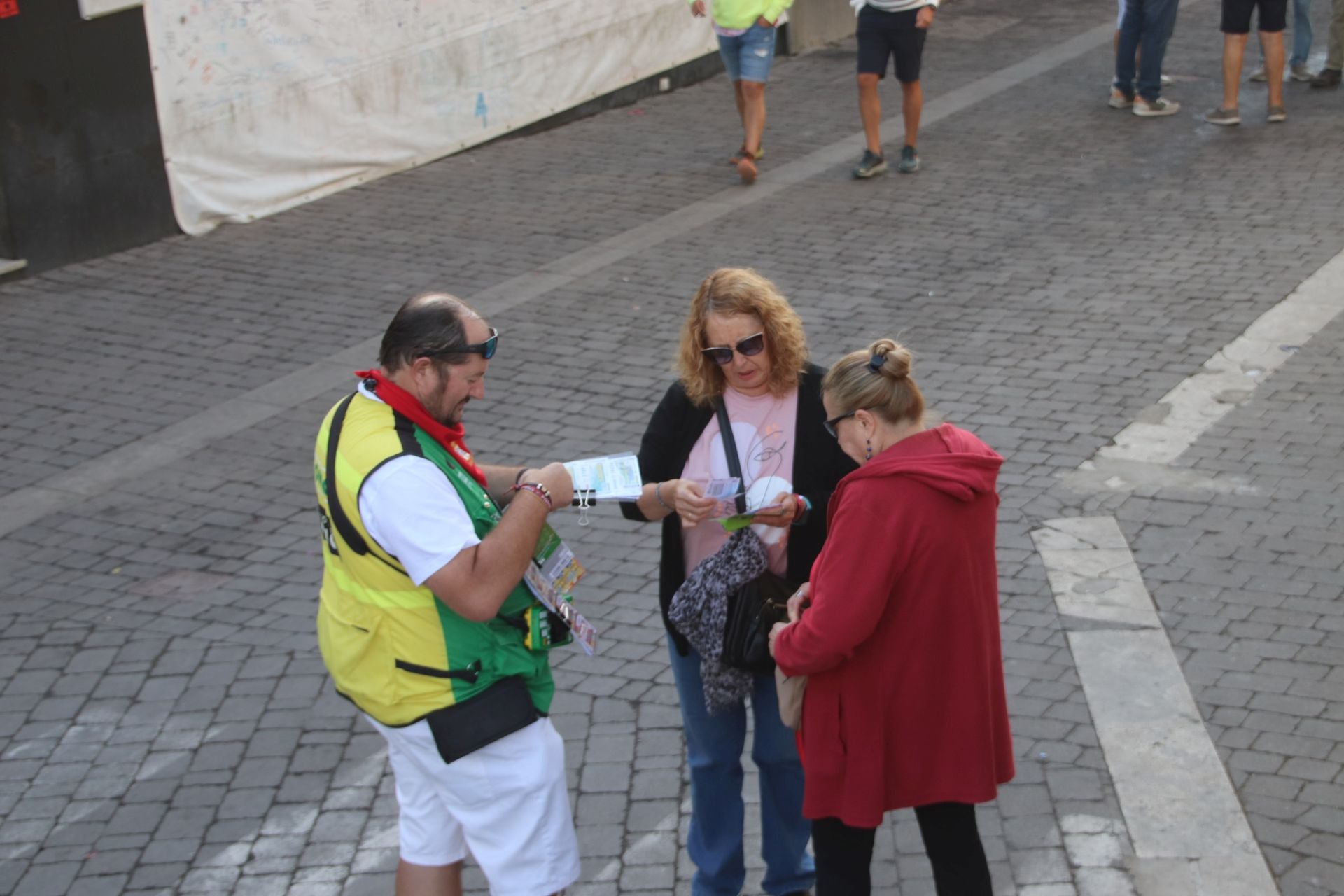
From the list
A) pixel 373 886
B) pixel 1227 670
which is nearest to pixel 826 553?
pixel 373 886

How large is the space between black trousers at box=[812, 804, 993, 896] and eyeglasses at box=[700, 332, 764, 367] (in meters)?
1.13

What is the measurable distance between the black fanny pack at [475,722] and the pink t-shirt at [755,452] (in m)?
A: 0.75

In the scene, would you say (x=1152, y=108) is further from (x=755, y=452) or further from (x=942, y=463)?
(x=942, y=463)

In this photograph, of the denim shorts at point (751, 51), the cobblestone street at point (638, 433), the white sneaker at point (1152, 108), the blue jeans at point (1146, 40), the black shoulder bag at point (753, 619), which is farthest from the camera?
the white sneaker at point (1152, 108)

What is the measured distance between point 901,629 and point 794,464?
64 centimetres

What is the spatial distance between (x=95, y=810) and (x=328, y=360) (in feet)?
13.2

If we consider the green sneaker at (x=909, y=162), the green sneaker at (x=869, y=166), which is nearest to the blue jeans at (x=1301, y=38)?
the green sneaker at (x=909, y=162)

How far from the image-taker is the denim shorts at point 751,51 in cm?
1138

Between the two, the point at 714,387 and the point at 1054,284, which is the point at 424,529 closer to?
the point at 714,387

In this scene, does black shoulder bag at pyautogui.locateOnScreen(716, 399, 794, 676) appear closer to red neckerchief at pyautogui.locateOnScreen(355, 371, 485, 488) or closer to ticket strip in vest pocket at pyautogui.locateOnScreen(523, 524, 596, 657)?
ticket strip in vest pocket at pyautogui.locateOnScreen(523, 524, 596, 657)

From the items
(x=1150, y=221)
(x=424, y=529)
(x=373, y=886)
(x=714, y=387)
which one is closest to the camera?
(x=424, y=529)

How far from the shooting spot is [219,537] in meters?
6.62

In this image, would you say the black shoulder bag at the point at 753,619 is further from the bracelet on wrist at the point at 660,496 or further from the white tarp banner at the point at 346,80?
the white tarp banner at the point at 346,80

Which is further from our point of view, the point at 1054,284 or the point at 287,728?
the point at 1054,284
